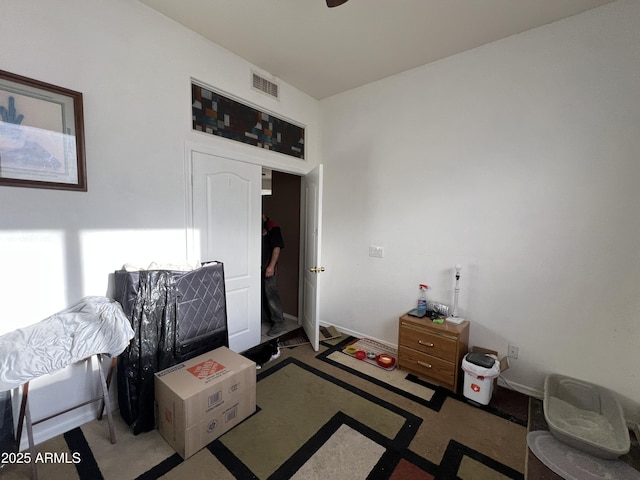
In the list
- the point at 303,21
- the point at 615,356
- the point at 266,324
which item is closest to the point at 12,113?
the point at 303,21

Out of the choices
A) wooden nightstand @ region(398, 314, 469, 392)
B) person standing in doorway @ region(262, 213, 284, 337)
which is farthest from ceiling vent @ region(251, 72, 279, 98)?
wooden nightstand @ region(398, 314, 469, 392)

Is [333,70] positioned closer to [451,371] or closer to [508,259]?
[508,259]

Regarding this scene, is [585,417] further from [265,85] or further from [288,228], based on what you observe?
[265,85]

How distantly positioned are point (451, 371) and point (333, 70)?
3.07 m

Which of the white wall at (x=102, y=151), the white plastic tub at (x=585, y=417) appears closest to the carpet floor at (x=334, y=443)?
the white plastic tub at (x=585, y=417)

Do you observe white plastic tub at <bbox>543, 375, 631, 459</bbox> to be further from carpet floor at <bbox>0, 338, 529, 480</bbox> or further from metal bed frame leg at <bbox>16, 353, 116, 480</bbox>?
metal bed frame leg at <bbox>16, 353, 116, 480</bbox>

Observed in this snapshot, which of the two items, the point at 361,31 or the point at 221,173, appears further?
the point at 221,173

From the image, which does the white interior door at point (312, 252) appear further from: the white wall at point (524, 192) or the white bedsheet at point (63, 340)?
the white bedsheet at point (63, 340)

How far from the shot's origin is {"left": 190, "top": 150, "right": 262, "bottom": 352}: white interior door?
2.37m

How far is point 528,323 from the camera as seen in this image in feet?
7.29

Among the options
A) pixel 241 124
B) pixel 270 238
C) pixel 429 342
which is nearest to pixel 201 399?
pixel 429 342

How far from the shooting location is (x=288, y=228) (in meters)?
3.84

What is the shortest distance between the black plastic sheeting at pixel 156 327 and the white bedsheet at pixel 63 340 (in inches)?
6.3

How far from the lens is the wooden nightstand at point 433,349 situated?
2.24m
